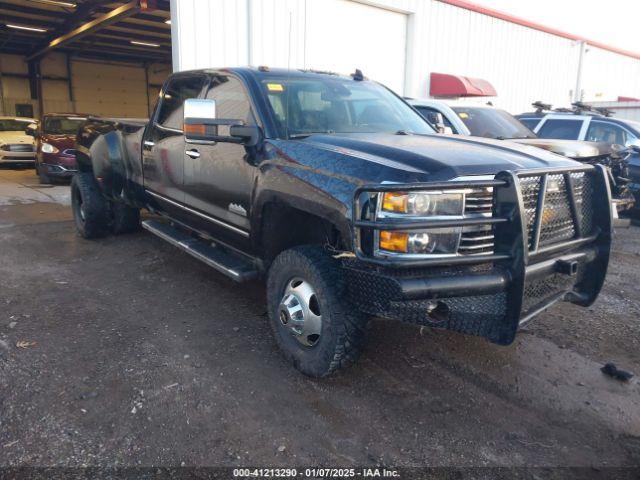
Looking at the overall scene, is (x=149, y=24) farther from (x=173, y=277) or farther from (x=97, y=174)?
(x=173, y=277)

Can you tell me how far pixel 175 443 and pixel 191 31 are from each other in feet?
28.5

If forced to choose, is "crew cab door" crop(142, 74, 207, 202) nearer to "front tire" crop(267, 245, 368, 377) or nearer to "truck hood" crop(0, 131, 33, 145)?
"front tire" crop(267, 245, 368, 377)

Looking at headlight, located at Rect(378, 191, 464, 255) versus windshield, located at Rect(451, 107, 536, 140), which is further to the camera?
windshield, located at Rect(451, 107, 536, 140)

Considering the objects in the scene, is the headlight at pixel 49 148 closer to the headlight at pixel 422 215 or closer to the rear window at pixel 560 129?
the rear window at pixel 560 129

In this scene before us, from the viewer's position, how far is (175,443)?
8.58 feet

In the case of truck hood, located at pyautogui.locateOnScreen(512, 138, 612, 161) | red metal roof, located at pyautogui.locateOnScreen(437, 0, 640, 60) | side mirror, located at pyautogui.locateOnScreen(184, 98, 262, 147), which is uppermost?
red metal roof, located at pyautogui.locateOnScreen(437, 0, 640, 60)

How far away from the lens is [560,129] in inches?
358

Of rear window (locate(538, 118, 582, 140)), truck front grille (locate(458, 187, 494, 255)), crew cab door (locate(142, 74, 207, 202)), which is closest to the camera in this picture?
truck front grille (locate(458, 187, 494, 255))

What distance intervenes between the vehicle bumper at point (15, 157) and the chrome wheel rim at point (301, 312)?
1445 centimetres

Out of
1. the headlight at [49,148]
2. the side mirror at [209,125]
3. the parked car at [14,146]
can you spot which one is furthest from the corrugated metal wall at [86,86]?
the side mirror at [209,125]

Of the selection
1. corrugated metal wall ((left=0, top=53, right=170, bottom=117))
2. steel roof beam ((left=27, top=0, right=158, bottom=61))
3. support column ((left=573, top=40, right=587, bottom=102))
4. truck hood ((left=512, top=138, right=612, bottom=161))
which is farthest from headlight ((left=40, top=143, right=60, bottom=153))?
support column ((left=573, top=40, right=587, bottom=102))

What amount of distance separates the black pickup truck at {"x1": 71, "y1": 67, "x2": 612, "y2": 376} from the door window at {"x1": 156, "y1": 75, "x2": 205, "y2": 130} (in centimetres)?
3

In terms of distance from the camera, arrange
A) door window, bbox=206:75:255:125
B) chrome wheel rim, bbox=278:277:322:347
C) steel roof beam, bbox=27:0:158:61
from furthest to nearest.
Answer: steel roof beam, bbox=27:0:158:61 → door window, bbox=206:75:255:125 → chrome wheel rim, bbox=278:277:322:347

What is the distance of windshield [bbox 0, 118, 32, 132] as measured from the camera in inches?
600
